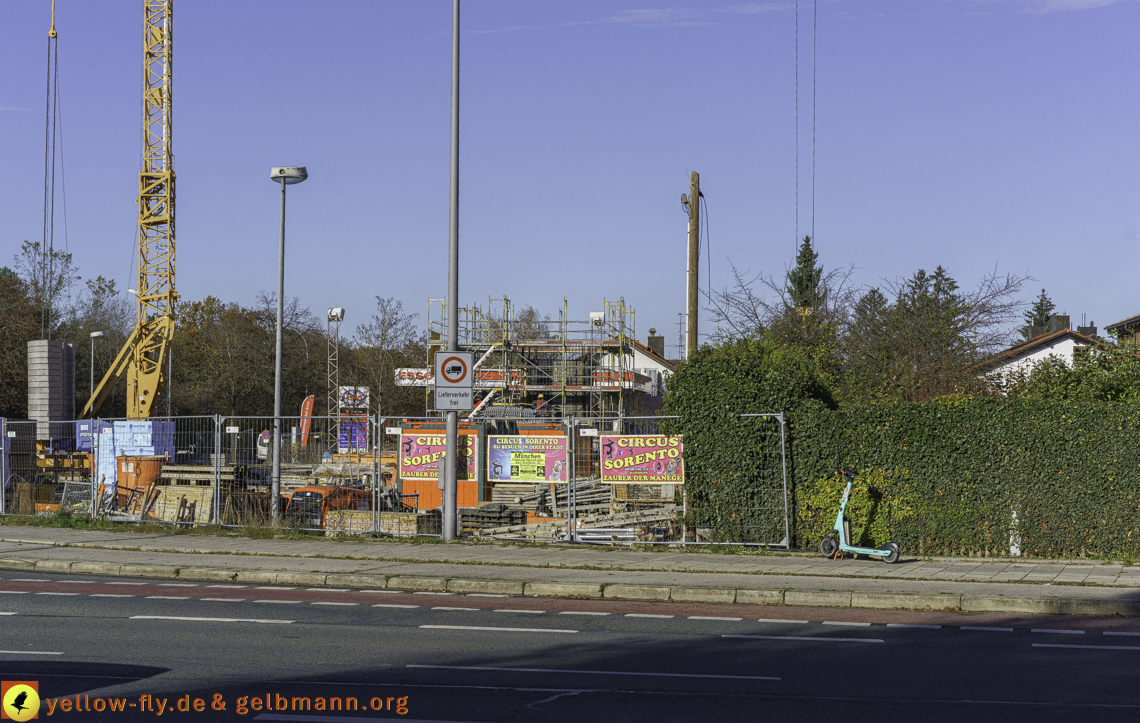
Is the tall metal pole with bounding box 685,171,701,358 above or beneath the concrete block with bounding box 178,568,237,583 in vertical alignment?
above

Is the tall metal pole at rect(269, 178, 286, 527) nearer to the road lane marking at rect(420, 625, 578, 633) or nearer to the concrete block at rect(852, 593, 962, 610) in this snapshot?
the road lane marking at rect(420, 625, 578, 633)

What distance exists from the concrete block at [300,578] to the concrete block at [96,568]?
2.92m

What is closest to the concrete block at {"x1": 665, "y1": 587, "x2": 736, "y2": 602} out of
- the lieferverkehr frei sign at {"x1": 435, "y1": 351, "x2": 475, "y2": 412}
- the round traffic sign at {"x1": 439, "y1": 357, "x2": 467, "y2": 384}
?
the lieferverkehr frei sign at {"x1": 435, "y1": 351, "x2": 475, "y2": 412}

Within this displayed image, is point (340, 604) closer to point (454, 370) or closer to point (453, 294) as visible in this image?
point (454, 370)

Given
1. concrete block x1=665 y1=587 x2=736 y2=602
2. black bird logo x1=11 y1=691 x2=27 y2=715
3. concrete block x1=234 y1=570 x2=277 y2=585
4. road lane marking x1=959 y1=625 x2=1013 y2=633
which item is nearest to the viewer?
black bird logo x1=11 y1=691 x2=27 y2=715

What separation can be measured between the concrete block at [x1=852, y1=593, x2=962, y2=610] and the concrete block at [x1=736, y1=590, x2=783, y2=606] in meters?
0.93

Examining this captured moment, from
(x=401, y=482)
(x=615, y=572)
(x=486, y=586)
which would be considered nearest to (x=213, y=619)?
(x=486, y=586)

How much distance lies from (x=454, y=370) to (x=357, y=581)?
4.67 metres

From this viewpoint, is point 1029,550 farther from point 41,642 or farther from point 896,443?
point 41,642

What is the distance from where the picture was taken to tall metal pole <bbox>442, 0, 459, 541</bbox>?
17125 mm

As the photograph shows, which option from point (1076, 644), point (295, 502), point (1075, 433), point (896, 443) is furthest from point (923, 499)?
point (295, 502)

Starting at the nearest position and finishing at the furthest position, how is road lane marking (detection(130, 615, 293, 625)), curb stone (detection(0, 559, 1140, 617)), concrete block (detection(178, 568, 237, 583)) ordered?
road lane marking (detection(130, 615, 293, 625)), curb stone (detection(0, 559, 1140, 617)), concrete block (detection(178, 568, 237, 583))

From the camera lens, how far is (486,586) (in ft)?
42.8

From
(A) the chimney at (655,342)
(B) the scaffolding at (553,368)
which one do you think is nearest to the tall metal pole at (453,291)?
(B) the scaffolding at (553,368)
